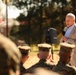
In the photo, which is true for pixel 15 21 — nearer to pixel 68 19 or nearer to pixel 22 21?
pixel 22 21

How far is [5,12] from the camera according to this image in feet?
54.4

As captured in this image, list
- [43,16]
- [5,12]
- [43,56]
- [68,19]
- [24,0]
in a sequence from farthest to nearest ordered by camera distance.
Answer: [24,0]
[43,16]
[5,12]
[68,19]
[43,56]

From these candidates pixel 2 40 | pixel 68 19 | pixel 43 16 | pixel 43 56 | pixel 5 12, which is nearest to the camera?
pixel 2 40

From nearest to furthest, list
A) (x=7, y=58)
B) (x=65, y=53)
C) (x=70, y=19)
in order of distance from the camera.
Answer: (x=7, y=58) < (x=65, y=53) < (x=70, y=19)

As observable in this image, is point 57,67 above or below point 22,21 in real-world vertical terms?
above

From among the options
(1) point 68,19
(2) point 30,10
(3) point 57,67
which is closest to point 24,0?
(2) point 30,10

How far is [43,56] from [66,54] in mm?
183

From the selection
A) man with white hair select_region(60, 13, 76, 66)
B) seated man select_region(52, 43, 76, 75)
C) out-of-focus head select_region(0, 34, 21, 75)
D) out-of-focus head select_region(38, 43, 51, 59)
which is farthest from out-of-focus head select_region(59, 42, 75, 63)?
man with white hair select_region(60, 13, 76, 66)

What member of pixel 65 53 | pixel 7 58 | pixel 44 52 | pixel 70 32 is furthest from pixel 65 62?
pixel 70 32

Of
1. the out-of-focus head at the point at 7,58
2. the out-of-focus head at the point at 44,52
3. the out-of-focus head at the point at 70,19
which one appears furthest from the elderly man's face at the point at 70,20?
the out-of-focus head at the point at 7,58

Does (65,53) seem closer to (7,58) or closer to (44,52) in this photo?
(44,52)

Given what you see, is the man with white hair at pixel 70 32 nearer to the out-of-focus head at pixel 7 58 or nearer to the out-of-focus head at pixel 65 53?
the out-of-focus head at pixel 65 53

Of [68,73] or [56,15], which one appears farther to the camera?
[56,15]

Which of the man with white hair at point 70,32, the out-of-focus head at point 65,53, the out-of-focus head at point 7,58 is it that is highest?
the out-of-focus head at point 7,58
